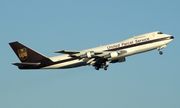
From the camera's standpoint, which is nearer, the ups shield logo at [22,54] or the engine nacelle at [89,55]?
the engine nacelle at [89,55]

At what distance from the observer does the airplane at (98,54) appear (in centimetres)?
6075

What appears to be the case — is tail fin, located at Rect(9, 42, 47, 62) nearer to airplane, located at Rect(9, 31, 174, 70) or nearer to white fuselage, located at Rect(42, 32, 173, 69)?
airplane, located at Rect(9, 31, 174, 70)

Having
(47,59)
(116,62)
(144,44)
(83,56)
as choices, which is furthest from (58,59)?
(144,44)

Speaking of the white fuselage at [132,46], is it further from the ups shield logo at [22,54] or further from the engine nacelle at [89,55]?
the ups shield logo at [22,54]

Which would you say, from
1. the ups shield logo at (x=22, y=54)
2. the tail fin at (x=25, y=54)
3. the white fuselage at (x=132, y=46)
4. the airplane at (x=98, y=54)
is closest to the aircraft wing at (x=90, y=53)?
the airplane at (x=98, y=54)

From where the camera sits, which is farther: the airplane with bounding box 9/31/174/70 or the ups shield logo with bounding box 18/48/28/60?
the ups shield logo with bounding box 18/48/28/60

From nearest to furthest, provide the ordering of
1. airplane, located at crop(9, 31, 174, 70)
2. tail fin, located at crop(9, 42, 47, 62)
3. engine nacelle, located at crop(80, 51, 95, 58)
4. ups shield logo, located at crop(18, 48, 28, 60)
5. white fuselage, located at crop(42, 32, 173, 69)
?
1. engine nacelle, located at crop(80, 51, 95, 58)
2. airplane, located at crop(9, 31, 174, 70)
3. white fuselage, located at crop(42, 32, 173, 69)
4. tail fin, located at crop(9, 42, 47, 62)
5. ups shield logo, located at crop(18, 48, 28, 60)

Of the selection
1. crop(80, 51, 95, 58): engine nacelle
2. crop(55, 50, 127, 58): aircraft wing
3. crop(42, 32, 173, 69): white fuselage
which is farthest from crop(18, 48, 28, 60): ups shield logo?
crop(80, 51, 95, 58): engine nacelle

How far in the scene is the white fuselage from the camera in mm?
61753

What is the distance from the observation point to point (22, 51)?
215ft

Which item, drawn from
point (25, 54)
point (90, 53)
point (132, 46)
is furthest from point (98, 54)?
point (25, 54)

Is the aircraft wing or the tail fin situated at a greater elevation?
the tail fin

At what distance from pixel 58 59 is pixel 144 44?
17974 millimetres

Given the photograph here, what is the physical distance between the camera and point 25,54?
2574 inches
